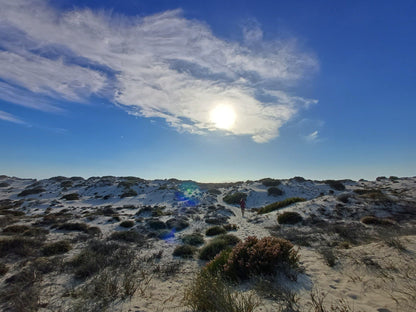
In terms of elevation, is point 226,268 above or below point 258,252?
→ below

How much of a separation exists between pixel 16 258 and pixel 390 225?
1920 centimetres

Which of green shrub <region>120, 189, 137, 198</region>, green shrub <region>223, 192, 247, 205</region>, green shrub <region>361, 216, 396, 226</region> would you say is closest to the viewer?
green shrub <region>361, 216, 396, 226</region>

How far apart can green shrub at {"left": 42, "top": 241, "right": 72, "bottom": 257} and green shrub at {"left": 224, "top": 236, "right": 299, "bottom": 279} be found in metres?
7.99

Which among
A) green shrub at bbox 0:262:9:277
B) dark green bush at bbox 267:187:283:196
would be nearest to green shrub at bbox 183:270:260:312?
green shrub at bbox 0:262:9:277

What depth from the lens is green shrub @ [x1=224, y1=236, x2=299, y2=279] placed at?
564cm

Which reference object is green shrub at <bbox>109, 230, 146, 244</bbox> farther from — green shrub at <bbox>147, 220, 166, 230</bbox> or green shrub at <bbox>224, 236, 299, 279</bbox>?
green shrub at <bbox>224, 236, 299, 279</bbox>

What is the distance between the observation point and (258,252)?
19.3ft

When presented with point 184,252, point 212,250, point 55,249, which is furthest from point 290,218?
point 55,249

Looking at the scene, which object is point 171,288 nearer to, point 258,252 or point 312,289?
point 258,252

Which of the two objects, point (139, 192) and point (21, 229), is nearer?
point (21, 229)

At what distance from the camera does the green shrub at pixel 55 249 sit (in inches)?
338

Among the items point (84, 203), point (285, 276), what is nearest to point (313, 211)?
point (285, 276)

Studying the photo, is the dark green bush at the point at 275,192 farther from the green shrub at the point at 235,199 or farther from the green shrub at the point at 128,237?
the green shrub at the point at 128,237

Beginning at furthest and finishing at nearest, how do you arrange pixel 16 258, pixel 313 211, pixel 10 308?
1. pixel 313 211
2. pixel 16 258
3. pixel 10 308
